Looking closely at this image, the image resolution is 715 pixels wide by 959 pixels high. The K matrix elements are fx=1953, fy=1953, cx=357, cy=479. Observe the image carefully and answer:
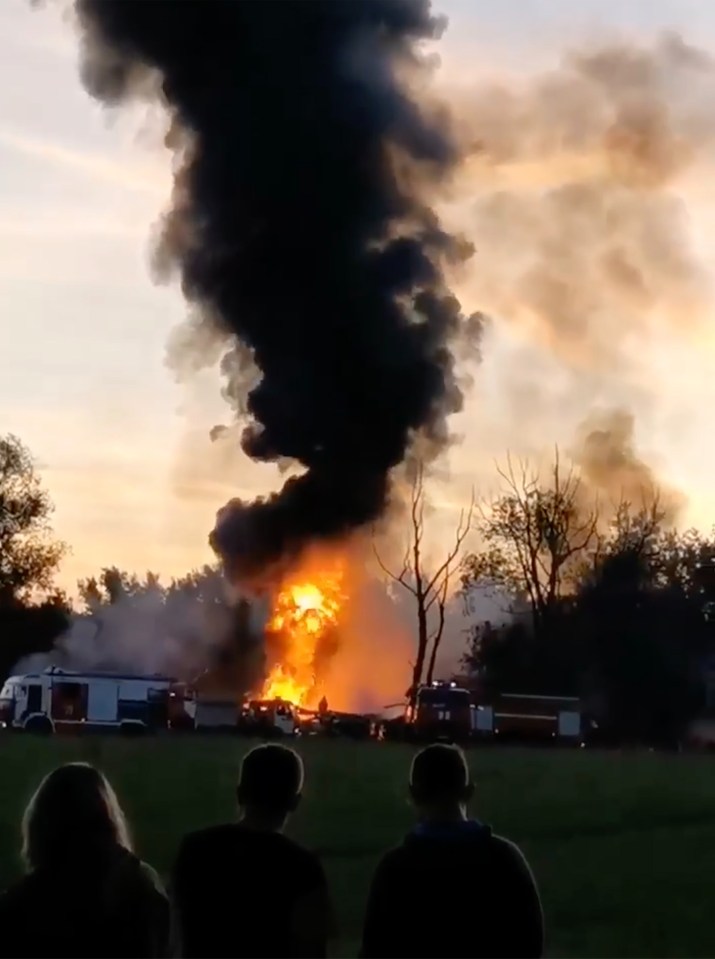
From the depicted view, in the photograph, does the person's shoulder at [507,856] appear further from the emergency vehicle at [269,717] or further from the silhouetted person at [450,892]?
the emergency vehicle at [269,717]

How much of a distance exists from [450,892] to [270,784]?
2.23 ft

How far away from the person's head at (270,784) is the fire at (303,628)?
50.6m

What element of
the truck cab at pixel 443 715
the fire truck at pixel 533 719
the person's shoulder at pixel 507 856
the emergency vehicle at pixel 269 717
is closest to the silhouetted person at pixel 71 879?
the person's shoulder at pixel 507 856

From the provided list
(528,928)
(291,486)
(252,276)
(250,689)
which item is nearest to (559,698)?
(250,689)

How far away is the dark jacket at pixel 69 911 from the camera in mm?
5469

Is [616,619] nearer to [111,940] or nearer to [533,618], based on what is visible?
[533,618]

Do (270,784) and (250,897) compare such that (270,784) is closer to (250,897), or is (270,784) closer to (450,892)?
(250,897)

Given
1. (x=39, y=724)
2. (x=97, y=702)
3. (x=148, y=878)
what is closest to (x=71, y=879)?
(x=148, y=878)

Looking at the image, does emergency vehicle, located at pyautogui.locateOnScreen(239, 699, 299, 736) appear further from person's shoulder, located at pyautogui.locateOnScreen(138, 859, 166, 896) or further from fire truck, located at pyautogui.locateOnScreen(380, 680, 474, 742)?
person's shoulder, located at pyautogui.locateOnScreen(138, 859, 166, 896)

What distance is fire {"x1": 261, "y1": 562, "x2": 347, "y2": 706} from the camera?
5828 cm

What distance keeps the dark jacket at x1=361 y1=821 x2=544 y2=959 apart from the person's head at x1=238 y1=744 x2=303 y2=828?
39 centimetres

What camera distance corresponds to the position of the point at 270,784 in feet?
19.9

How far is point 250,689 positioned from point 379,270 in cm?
1909

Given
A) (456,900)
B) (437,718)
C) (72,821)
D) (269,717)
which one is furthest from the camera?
(437,718)
